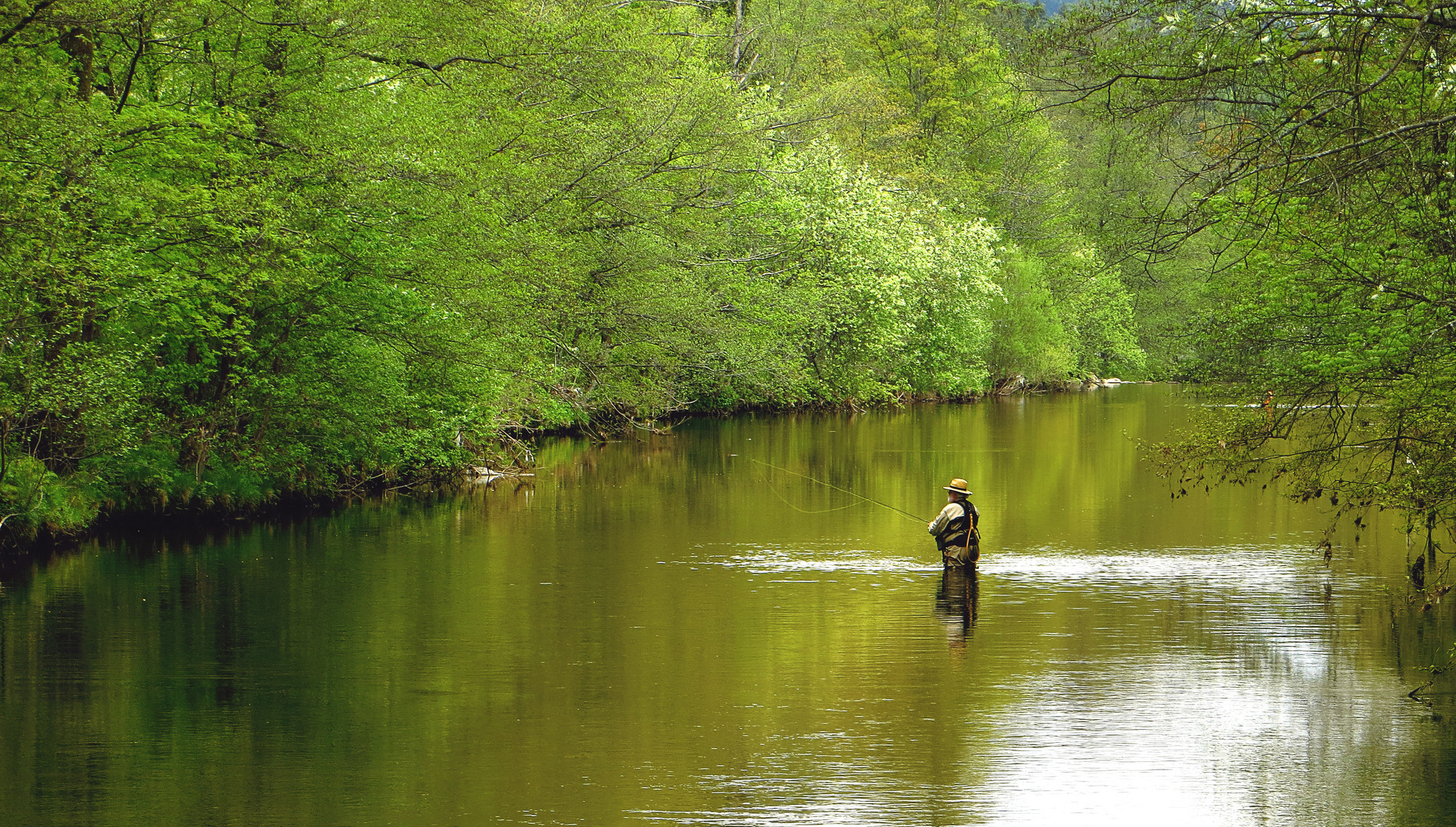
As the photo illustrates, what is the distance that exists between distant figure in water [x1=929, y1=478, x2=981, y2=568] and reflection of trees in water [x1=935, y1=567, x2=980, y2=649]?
0.15 m

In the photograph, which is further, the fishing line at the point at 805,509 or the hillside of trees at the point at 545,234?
the fishing line at the point at 805,509

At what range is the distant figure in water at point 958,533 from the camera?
61.5 ft

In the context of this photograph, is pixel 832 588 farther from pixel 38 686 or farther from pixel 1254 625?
pixel 38 686

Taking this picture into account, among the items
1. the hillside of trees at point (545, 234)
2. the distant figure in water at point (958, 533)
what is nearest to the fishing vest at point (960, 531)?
the distant figure in water at point (958, 533)

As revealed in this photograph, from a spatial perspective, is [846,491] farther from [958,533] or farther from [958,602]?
[958,602]

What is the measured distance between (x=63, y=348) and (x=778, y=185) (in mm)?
27808

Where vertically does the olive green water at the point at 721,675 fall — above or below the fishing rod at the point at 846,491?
below

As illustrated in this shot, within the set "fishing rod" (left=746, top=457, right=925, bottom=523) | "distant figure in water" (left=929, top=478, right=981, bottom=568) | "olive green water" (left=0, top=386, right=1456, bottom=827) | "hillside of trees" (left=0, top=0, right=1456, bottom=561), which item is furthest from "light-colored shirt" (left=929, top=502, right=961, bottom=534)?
"fishing rod" (left=746, top=457, right=925, bottom=523)

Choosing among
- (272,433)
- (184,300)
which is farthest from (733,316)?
(184,300)

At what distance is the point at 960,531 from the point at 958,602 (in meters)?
1.57

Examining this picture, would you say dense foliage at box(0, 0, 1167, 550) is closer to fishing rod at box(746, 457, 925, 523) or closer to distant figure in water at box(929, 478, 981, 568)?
fishing rod at box(746, 457, 925, 523)

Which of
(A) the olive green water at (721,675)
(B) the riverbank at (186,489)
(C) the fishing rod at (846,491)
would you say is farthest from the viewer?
(C) the fishing rod at (846,491)

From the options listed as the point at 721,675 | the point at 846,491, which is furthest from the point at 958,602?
the point at 846,491

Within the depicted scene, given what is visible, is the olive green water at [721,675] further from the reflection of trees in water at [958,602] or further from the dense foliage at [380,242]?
the dense foliage at [380,242]
